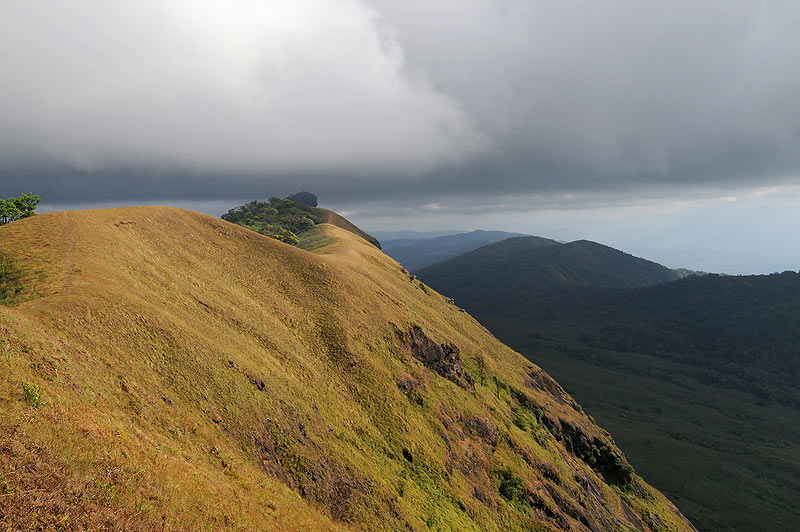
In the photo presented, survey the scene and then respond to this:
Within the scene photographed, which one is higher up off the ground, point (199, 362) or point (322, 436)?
point (199, 362)

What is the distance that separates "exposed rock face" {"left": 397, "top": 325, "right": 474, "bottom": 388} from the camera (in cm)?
5369

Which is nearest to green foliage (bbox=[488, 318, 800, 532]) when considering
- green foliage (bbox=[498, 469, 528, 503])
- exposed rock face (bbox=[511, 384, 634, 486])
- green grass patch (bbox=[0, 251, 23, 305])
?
exposed rock face (bbox=[511, 384, 634, 486])

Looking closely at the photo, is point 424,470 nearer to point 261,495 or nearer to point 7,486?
point 261,495

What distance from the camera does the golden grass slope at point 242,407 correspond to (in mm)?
15391

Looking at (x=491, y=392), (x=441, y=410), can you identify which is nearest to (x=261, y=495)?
(x=441, y=410)

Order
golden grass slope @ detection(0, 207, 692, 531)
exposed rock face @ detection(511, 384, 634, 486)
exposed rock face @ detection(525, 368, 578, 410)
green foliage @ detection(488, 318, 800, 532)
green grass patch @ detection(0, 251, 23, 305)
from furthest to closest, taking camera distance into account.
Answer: green foliage @ detection(488, 318, 800, 532) → exposed rock face @ detection(525, 368, 578, 410) → exposed rock face @ detection(511, 384, 634, 486) → green grass patch @ detection(0, 251, 23, 305) → golden grass slope @ detection(0, 207, 692, 531)

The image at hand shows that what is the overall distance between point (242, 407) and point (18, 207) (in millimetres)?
71481

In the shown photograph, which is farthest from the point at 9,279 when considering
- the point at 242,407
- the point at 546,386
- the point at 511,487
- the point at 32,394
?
the point at 546,386

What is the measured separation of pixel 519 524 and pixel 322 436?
25.5 meters

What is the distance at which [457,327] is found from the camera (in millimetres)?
79812

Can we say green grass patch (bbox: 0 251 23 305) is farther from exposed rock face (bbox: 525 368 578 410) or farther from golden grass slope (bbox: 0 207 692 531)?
exposed rock face (bbox: 525 368 578 410)

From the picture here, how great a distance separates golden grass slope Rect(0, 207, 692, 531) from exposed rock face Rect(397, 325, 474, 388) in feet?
3.12

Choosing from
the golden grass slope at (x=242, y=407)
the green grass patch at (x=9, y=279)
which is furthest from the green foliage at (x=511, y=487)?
the green grass patch at (x=9, y=279)

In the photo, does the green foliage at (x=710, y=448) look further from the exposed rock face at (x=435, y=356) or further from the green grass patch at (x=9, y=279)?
the green grass patch at (x=9, y=279)
